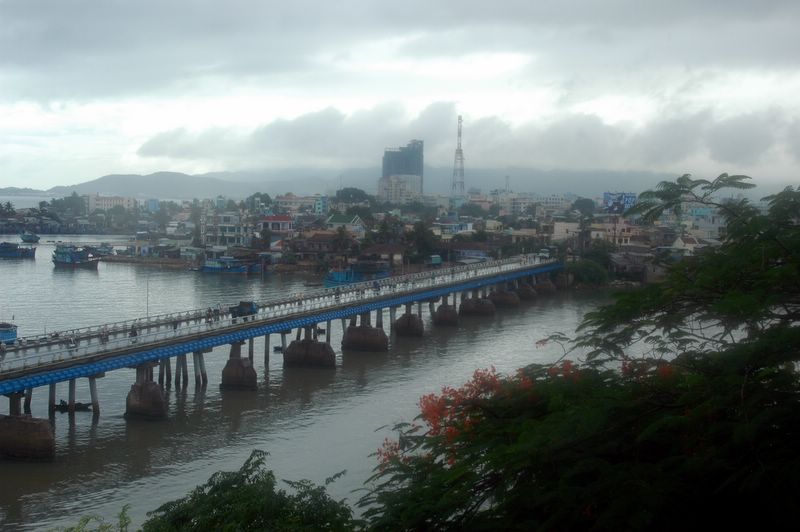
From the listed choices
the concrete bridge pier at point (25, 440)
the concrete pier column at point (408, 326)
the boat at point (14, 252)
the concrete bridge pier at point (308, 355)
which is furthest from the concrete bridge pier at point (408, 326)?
the boat at point (14, 252)

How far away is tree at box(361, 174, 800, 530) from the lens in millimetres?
5848

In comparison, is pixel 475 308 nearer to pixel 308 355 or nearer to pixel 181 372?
pixel 308 355

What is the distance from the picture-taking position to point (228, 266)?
6066 cm

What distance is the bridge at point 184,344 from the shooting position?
17391 millimetres

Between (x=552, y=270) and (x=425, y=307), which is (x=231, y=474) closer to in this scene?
(x=425, y=307)

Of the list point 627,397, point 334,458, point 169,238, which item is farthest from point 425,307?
point 169,238

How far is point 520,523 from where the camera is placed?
655cm

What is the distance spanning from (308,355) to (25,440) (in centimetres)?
1142

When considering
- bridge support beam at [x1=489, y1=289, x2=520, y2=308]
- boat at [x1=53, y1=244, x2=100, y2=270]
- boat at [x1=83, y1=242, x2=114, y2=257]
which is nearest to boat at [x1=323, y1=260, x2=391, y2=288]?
bridge support beam at [x1=489, y1=289, x2=520, y2=308]

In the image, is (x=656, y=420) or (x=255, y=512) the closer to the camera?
(x=656, y=420)

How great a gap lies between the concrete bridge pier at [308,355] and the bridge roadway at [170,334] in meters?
0.68

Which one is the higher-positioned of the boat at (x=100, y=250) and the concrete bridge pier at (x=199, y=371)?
the boat at (x=100, y=250)

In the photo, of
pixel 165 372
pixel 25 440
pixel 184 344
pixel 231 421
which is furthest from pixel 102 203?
pixel 25 440

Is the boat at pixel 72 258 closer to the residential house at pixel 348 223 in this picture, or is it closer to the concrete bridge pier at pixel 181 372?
the residential house at pixel 348 223
